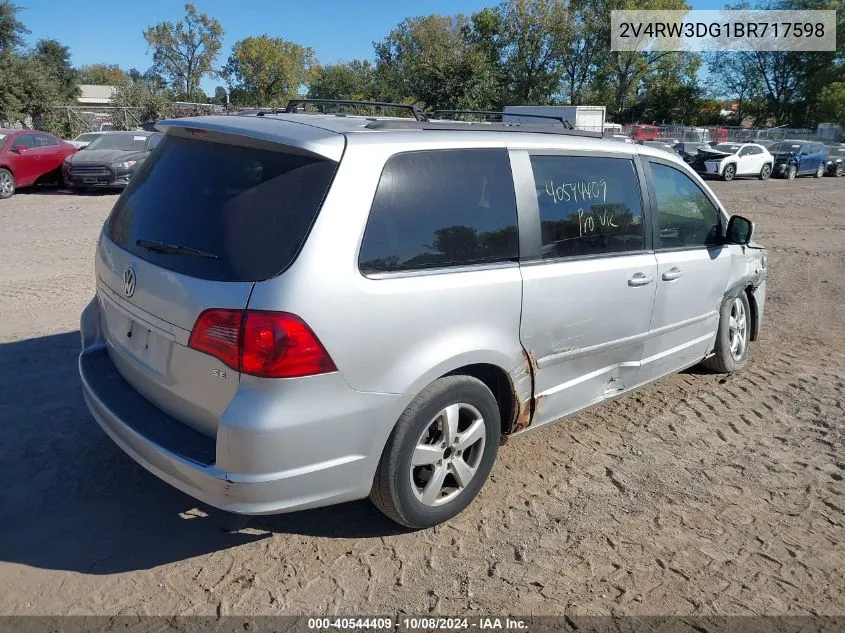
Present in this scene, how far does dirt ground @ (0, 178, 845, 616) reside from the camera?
2914 mm

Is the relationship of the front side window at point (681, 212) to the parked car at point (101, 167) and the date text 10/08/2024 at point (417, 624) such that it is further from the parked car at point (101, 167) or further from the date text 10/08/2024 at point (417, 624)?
Result: the parked car at point (101, 167)

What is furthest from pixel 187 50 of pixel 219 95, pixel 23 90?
pixel 23 90

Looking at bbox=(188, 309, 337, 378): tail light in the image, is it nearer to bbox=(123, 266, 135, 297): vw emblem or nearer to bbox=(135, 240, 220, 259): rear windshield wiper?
bbox=(135, 240, 220, 259): rear windshield wiper

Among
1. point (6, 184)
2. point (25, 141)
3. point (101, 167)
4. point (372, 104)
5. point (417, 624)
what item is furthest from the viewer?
point (25, 141)

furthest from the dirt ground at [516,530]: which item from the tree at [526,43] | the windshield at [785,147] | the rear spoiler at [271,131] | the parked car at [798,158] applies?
the tree at [526,43]

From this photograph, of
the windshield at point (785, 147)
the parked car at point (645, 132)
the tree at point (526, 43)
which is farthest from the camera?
the tree at point (526, 43)

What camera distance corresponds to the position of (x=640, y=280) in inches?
162

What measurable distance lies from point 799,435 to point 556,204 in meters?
2.35

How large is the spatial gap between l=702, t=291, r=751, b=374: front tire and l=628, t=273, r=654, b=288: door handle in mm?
1321

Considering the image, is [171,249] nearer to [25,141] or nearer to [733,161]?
[25,141]

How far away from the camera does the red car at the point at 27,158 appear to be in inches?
614

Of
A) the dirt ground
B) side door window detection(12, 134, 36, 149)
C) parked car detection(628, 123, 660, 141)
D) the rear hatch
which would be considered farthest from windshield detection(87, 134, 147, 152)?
parked car detection(628, 123, 660, 141)

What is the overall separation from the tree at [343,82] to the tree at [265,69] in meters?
2.42

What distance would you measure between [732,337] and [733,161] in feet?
80.6
